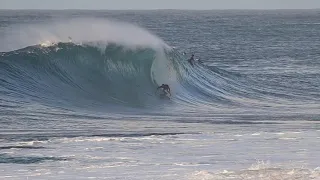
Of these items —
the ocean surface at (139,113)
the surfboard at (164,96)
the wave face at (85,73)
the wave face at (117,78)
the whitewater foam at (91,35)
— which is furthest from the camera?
the whitewater foam at (91,35)

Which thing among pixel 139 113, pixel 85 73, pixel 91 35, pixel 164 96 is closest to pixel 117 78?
pixel 85 73

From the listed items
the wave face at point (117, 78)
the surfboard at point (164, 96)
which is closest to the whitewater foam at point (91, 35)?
the wave face at point (117, 78)

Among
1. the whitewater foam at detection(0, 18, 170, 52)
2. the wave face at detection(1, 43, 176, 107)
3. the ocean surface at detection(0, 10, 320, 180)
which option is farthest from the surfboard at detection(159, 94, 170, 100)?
the whitewater foam at detection(0, 18, 170, 52)

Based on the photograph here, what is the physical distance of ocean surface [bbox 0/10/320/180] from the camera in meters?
13.8

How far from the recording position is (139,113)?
23.1 metres

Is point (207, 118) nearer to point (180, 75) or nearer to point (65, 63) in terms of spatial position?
point (65, 63)

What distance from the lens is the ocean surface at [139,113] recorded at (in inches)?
544

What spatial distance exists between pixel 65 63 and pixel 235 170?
16004 millimetres

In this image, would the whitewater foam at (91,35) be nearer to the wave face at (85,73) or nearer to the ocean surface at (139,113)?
the ocean surface at (139,113)

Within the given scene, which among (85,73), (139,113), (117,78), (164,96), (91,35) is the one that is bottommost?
(164,96)

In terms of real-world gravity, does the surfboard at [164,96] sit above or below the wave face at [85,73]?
below

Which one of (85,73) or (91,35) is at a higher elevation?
(91,35)

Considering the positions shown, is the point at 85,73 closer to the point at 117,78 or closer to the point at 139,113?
the point at 117,78

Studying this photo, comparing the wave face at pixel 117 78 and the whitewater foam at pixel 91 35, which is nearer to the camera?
the wave face at pixel 117 78
